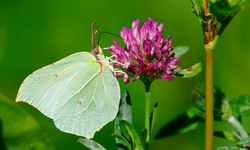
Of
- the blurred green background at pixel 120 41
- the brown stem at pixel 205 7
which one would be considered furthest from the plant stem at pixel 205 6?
the blurred green background at pixel 120 41

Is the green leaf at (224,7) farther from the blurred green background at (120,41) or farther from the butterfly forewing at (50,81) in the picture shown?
the blurred green background at (120,41)

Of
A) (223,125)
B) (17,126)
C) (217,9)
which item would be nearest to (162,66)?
(217,9)

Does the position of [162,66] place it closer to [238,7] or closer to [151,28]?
[151,28]

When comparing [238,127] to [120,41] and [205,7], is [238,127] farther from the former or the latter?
[120,41]

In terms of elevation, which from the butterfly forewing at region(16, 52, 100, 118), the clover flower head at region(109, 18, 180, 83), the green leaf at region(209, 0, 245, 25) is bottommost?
the butterfly forewing at region(16, 52, 100, 118)

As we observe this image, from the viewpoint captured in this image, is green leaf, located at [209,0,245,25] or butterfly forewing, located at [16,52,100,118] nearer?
green leaf, located at [209,0,245,25]

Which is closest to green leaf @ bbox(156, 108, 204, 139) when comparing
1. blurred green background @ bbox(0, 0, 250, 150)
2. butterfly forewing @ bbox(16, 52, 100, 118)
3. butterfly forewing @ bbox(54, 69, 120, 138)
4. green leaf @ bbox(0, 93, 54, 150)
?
butterfly forewing @ bbox(54, 69, 120, 138)

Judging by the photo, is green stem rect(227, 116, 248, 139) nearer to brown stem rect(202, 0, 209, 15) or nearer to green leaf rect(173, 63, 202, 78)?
green leaf rect(173, 63, 202, 78)

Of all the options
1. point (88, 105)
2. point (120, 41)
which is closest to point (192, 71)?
point (88, 105)
